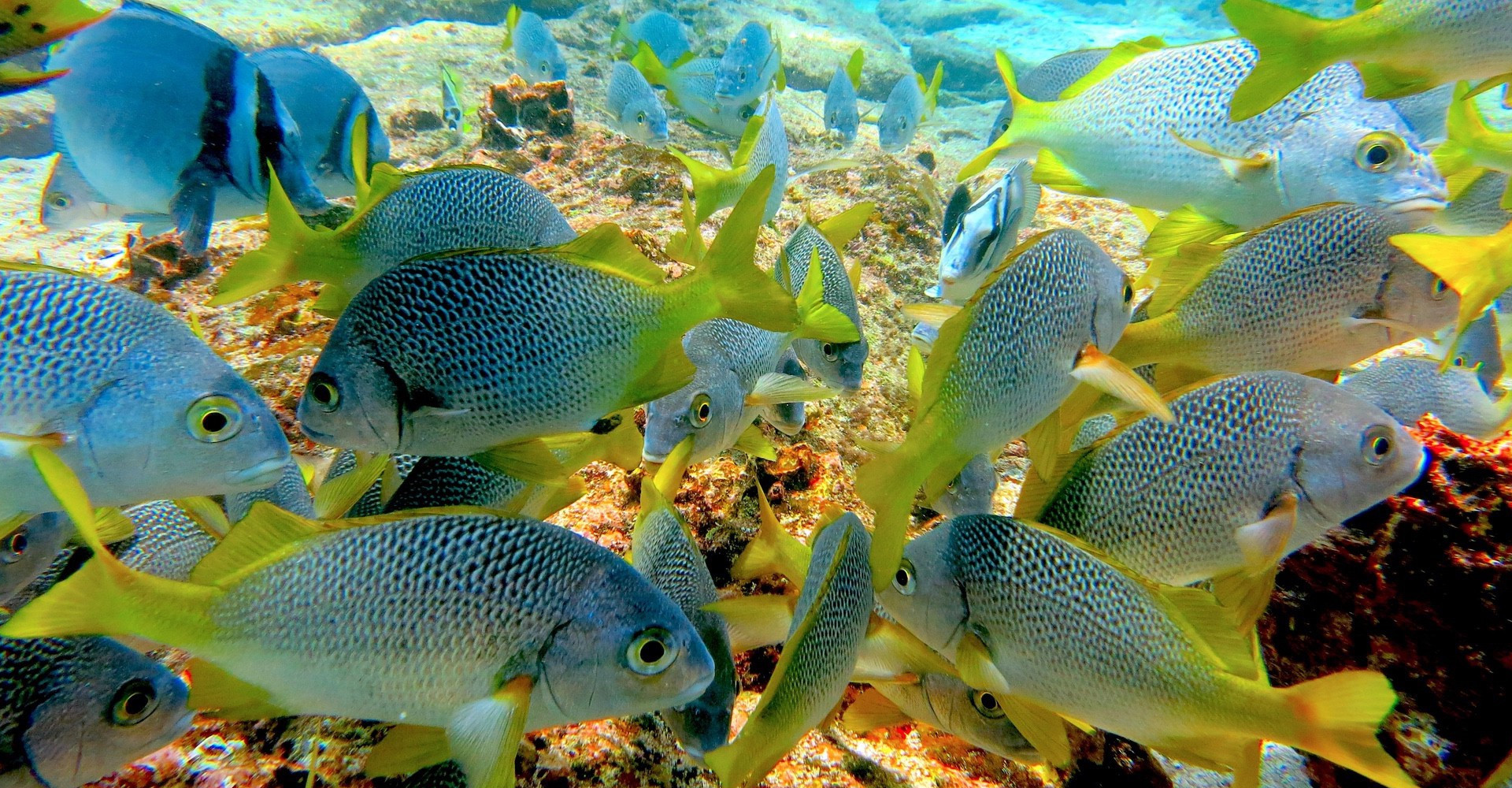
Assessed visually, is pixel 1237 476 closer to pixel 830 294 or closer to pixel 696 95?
pixel 830 294

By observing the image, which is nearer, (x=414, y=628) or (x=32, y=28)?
(x=414, y=628)

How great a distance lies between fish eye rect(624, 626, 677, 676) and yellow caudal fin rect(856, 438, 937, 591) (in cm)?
54

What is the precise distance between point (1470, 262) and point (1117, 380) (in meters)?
1.06

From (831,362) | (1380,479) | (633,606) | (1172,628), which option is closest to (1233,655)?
(1172,628)

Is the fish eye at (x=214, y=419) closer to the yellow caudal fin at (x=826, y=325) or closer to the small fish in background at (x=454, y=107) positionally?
the yellow caudal fin at (x=826, y=325)

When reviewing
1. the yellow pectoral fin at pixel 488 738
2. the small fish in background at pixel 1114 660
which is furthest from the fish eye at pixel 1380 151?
the yellow pectoral fin at pixel 488 738

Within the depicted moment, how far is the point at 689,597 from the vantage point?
6.34 ft

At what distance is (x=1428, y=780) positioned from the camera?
214 centimetres

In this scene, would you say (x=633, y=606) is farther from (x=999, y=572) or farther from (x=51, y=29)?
(x=51, y=29)

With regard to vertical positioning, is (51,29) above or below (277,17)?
above

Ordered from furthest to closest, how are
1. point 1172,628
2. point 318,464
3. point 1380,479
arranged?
point 318,464, point 1380,479, point 1172,628

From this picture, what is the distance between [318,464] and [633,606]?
7.69ft

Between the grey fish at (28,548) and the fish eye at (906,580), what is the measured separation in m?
2.38

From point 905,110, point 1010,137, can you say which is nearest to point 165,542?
point 1010,137
